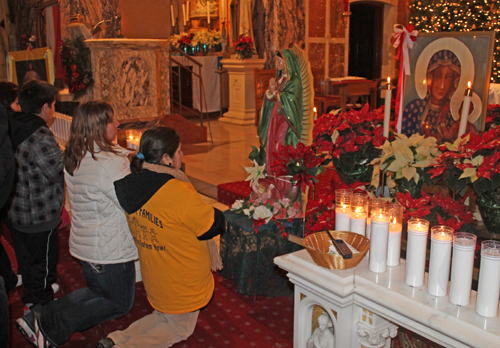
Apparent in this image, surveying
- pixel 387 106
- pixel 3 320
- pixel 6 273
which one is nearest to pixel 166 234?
pixel 3 320

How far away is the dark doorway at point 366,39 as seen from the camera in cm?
1424

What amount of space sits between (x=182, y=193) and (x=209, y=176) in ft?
15.4

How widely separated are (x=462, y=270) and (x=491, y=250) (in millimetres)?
117

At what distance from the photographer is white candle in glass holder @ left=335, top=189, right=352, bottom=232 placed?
2.23 meters

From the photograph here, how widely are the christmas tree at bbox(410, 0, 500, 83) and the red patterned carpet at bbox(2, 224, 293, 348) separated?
22.5 ft

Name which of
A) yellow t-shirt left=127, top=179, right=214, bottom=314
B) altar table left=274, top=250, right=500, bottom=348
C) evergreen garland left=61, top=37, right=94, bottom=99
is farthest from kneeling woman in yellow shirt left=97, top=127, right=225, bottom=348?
evergreen garland left=61, top=37, right=94, bottom=99

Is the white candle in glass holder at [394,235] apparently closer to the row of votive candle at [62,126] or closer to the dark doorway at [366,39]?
the row of votive candle at [62,126]

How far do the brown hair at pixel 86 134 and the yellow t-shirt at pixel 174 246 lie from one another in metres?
0.44

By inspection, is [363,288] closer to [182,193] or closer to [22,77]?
[182,193]

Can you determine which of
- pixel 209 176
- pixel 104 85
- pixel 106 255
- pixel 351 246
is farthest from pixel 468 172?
pixel 104 85

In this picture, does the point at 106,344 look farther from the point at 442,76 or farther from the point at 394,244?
the point at 442,76

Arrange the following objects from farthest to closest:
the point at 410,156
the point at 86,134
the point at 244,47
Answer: the point at 244,47 → the point at 86,134 → the point at 410,156

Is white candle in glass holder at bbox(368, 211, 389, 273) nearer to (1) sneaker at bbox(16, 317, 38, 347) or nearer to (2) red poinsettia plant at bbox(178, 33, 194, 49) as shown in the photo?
(1) sneaker at bbox(16, 317, 38, 347)

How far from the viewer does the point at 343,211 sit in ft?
7.32
